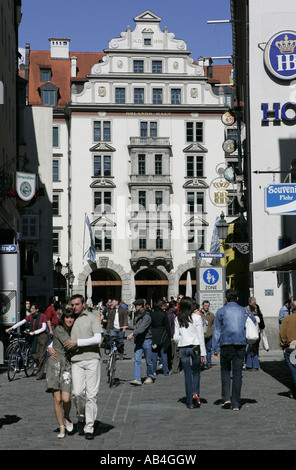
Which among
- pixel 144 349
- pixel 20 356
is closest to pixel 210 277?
pixel 144 349

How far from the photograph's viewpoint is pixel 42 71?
7550 cm

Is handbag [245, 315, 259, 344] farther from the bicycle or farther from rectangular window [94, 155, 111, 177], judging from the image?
rectangular window [94, 155, 111, 177]

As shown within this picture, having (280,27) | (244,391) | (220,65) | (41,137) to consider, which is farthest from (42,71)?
(244,391)

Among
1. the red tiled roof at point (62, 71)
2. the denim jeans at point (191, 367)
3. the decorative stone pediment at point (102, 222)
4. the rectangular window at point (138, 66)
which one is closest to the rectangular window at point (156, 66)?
the rectangular window at point (138, 66)

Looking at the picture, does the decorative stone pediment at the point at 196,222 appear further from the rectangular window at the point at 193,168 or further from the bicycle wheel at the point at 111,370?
the bicycle wheel at the point at 111,370

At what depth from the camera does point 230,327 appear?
13531 mm

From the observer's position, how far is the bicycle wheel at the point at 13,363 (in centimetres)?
1919

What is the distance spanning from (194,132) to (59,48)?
1759cm

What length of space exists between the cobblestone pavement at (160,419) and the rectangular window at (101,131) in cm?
4982

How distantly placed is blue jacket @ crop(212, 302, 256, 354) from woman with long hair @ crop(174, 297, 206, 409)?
13.3 inches

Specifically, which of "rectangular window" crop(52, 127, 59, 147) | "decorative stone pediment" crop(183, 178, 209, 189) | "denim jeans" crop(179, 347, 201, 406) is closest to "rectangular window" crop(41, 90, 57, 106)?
"rectangular window" crop(52, 127, 59, 147)

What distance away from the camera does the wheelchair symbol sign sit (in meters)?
26.7

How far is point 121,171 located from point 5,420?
55937 mm
